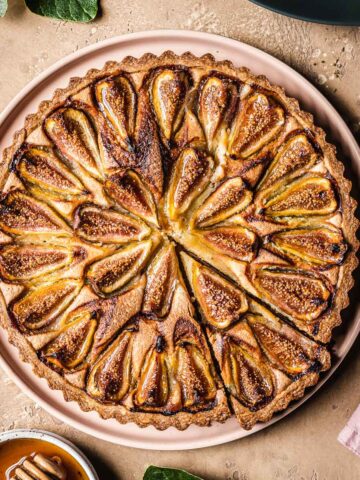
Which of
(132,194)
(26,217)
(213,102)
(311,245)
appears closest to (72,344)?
(26,217)

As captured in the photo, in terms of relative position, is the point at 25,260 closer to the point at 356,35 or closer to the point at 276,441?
the point at 276,441

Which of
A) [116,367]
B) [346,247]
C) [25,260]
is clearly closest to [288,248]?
[346,247]

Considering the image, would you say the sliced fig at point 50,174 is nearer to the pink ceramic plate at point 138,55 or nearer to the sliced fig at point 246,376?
the pink ceramic plate at point 138,55

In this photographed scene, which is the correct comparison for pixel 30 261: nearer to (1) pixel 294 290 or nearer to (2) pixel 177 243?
(2) pixel 177 243

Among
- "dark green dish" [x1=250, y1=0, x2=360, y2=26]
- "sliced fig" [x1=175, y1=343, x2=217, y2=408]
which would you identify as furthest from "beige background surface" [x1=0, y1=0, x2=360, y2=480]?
"sliced fig" [x1=175, y1=343, x2=217, y2=408]

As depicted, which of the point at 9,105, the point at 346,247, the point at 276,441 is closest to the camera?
the point at 346,247

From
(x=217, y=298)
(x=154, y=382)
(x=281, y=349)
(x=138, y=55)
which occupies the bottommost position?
(x=154, y=382)
